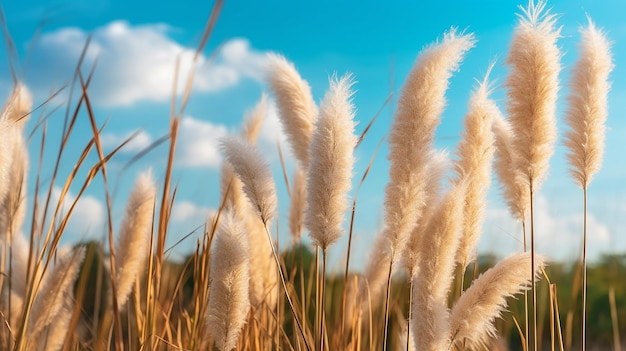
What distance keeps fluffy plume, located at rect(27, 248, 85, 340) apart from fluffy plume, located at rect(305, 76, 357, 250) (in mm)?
996

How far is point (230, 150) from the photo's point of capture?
1.99m

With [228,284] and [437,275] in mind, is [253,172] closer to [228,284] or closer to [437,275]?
[228,284]

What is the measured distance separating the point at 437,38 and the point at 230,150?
2.17 ft

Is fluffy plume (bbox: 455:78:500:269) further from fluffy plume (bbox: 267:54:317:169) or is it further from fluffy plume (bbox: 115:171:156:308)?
fluffy plume (bbox: 115:171:156:308)

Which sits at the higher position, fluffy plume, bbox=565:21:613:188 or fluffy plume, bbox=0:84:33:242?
fluffy plume, bbox=565:21:613:188

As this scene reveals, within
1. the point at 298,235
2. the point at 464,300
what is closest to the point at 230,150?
the point at 464,300

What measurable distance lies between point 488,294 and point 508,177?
66 centimetres

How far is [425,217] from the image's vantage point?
200 centimetres

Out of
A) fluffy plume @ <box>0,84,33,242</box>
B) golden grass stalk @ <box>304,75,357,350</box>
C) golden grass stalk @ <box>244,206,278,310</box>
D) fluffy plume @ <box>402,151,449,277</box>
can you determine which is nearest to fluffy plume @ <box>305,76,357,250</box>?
golden grass stalk @ <box>304,75,357,350</box>

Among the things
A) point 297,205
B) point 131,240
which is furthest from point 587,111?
point 131,240

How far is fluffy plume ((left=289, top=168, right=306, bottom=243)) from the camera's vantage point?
9.74 feet

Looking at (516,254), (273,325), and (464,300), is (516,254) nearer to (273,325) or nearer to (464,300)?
(464,300)

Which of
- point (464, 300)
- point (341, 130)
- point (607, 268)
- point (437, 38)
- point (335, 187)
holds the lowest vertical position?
point (464, 300)

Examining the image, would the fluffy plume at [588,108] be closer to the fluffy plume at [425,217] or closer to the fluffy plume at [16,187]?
the fluffy plume at [425,217]
